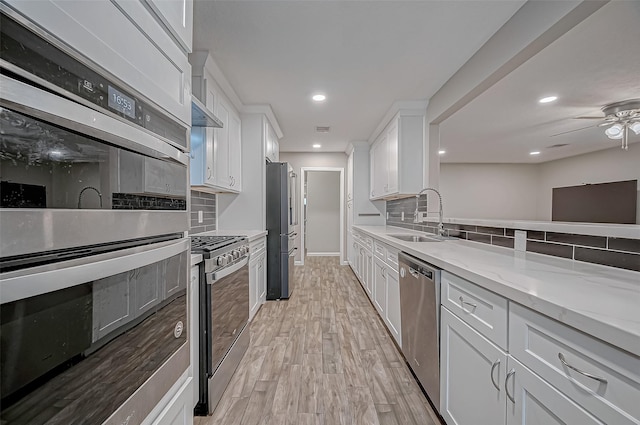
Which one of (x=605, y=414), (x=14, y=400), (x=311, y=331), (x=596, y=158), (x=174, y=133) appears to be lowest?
(x=311, y=331)

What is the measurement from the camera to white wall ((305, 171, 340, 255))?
25.4 ft

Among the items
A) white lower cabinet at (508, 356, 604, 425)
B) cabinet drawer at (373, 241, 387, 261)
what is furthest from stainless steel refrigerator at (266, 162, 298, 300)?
white lower cabinet at (508, 356, 604, 425)

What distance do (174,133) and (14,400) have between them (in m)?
0.74

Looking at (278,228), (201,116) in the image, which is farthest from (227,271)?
(278,228)

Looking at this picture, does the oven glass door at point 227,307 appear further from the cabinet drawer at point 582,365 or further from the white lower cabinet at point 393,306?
the cabinet drawer at point 582,365

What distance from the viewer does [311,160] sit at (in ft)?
20.8

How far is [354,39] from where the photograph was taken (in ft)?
7.16

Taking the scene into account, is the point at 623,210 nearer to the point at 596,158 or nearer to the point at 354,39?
the point at 596,158

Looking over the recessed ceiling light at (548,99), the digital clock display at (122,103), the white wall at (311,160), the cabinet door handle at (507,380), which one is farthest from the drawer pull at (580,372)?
the white wall at (311,160)

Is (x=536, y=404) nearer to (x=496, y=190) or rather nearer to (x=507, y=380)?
(x=507, y=380)

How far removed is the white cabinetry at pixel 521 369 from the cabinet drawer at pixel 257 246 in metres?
1.94

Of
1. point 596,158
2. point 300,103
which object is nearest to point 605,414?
point 300,103

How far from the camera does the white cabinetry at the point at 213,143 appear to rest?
2.42m

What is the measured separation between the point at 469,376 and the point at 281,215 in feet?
9.23
